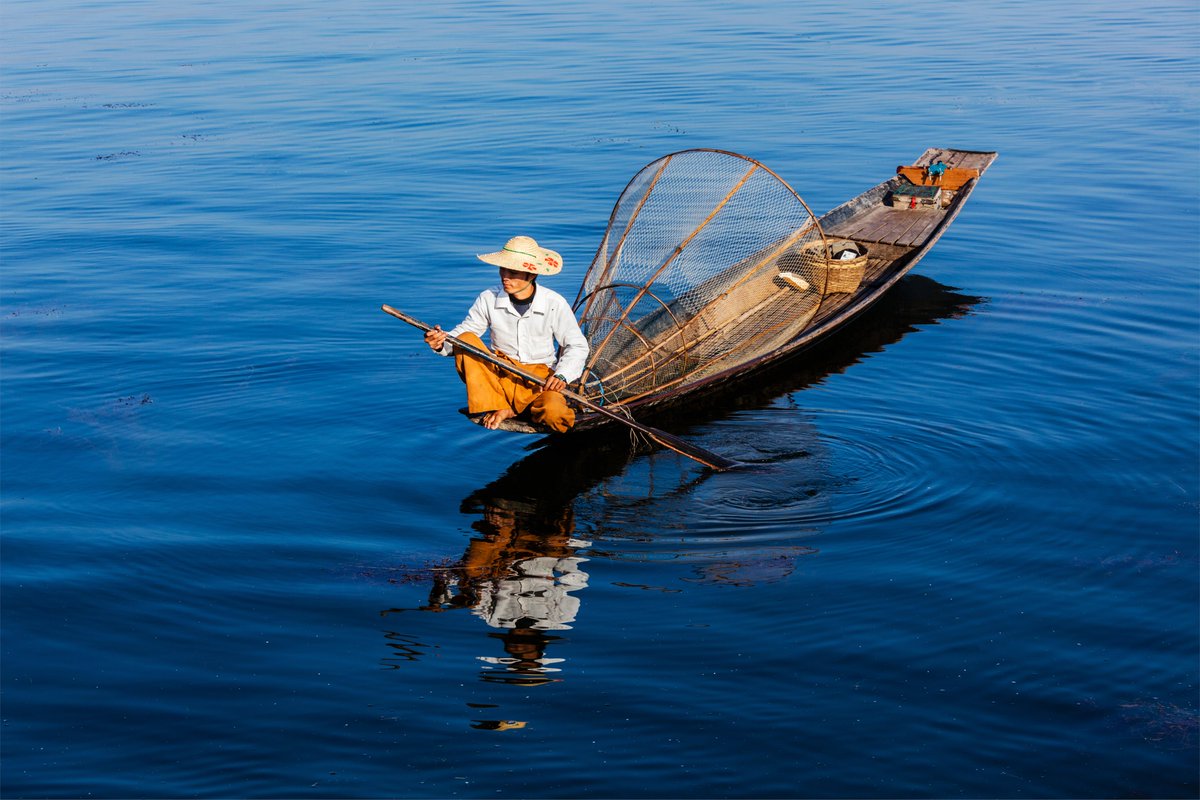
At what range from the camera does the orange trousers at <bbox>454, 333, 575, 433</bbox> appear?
6.76 meters

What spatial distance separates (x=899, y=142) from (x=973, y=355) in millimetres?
7546

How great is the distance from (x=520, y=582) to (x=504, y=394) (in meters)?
1.45

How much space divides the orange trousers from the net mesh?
0.95 metres

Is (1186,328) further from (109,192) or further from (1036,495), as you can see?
(109,192)

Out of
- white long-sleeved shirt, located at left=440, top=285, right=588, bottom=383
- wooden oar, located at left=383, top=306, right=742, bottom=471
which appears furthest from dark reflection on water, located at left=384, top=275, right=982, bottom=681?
white long-sleeved shirt, located at left=440, top=285, right=588, bottom=383

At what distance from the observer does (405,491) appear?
688cm

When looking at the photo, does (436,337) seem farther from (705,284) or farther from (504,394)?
(705,284)

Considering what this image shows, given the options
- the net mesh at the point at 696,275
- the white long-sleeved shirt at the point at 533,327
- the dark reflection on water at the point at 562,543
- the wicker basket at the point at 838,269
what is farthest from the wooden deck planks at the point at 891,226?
the white long-sleeved shirt at the point at 533,327

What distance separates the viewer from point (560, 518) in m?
6.64

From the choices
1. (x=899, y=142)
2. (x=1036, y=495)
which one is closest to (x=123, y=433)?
(x=1036, y=495)

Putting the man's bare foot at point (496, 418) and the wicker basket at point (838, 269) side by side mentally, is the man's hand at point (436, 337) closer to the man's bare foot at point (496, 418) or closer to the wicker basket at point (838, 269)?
the man's bare foot at point (496, 418)

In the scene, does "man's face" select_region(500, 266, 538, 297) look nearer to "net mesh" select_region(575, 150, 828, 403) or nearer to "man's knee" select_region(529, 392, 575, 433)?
"man's knee" select_region(529, 392, 575, 433)

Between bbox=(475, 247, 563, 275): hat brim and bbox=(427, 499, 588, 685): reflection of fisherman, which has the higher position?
bbox=(475, 247, 563, 275): hat brim

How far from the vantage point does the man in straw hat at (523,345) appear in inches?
263
